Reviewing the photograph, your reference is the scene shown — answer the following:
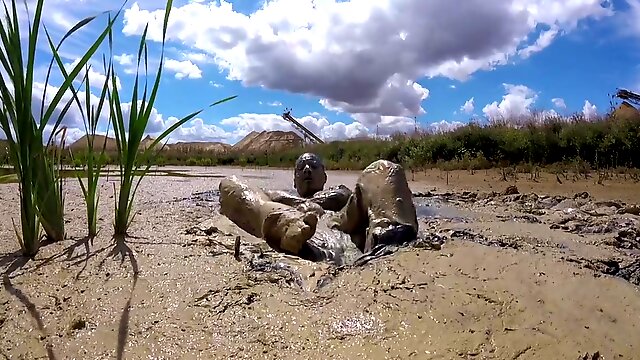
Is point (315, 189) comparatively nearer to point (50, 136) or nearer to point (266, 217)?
point (266, 217)

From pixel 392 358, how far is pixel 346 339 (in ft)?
0.53

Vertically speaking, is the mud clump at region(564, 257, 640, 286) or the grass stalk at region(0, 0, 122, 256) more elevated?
the grass stalk at region(0, 0, 122, 256)

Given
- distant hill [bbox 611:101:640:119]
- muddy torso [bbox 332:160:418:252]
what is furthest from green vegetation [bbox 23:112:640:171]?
muddy torso [bbox 332:160:418:252]

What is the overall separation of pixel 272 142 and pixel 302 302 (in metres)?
23.2

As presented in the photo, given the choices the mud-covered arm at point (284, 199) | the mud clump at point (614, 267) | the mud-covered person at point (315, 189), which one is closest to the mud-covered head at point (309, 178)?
the mud-covered person at point (315, 189)

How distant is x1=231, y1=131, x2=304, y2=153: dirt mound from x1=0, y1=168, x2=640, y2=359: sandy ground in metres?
19.2

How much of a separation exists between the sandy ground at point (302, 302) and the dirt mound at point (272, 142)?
19.2 meters

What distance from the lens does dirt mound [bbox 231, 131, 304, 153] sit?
2241 centimetres

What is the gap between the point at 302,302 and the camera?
1911 millimetres

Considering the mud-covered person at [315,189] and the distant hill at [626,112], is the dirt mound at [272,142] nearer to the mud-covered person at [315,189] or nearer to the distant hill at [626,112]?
the distant hill at [626,112]

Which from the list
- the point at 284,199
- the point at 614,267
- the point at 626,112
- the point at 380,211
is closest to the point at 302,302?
the point at 380,211

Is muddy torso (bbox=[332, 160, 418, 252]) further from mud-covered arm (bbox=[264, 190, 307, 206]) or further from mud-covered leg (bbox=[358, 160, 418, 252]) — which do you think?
mud-covered arm (bbox=[264, 190, 307, 206])

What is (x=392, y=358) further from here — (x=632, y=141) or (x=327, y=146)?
(x=327, y=146)

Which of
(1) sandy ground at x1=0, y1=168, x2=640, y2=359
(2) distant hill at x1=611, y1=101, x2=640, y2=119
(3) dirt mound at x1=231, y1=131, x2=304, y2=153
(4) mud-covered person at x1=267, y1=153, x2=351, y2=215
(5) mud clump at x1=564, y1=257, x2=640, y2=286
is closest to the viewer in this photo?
(1) sandy ground at x1=0, y1=168, x2=640, y2=359
